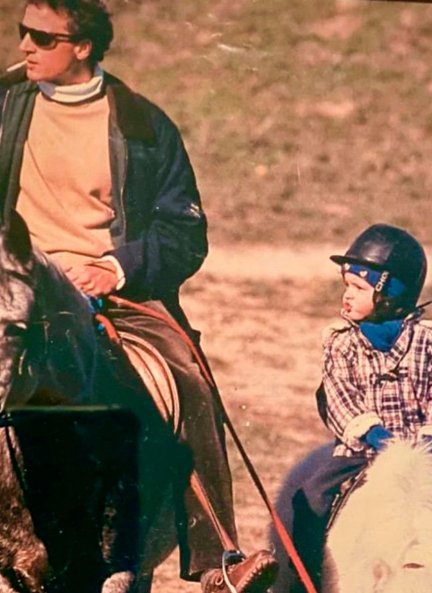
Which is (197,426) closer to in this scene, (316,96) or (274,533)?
(274,533)

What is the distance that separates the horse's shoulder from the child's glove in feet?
0.98

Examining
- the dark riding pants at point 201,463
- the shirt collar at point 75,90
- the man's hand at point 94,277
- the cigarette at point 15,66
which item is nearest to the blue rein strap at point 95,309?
the man's hand at point 94,277

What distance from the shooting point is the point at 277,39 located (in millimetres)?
3531

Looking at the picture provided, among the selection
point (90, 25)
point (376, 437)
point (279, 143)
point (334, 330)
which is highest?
point (90, 25)

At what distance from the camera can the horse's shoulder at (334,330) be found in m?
3.51

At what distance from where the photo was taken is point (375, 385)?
3.50 meters

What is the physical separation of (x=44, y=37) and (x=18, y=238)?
0.63m

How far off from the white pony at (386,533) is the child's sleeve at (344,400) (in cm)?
10

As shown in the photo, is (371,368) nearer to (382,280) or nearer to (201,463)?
(382,280)

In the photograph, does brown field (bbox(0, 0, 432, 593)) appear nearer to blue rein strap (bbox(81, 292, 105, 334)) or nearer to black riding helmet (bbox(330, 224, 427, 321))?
black riding helmet (bbox(330, 224, 427, 321))

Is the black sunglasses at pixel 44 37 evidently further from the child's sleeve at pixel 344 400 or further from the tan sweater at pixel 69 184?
the child's sleeve at pixel 344 400

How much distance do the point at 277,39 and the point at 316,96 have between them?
0.22m

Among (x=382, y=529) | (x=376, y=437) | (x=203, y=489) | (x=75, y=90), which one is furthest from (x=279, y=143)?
(x=382, y=529)

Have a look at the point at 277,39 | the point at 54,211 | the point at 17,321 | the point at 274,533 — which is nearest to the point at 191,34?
the point at 277,39
